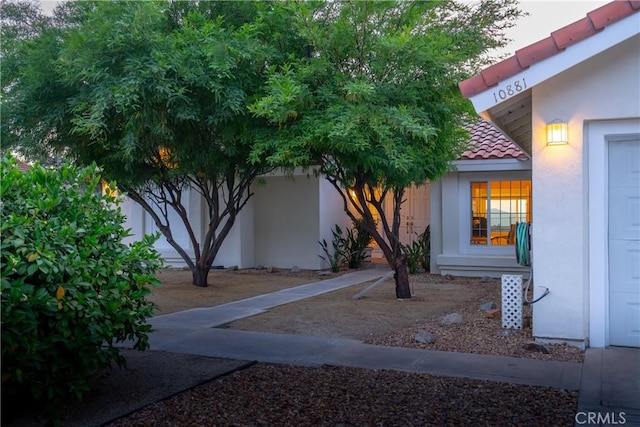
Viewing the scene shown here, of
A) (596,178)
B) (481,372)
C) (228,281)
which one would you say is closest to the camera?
(481,372)

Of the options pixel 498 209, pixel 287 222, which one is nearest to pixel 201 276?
pixel 287 222

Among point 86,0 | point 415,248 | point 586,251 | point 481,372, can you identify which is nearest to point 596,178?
point 586,251

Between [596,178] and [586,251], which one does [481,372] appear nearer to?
[586,251]

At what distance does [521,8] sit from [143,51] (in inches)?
425

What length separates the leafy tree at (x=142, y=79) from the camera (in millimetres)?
7922

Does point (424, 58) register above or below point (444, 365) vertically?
above

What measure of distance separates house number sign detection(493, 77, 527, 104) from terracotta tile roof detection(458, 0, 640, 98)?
0.10m

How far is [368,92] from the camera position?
757 centimetres

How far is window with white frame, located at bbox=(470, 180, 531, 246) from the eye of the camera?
1455 centimetres

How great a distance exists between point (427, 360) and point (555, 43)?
362cm

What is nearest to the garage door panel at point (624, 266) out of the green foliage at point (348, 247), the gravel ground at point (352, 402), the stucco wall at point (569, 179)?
the stucco wall at point (569, 179)

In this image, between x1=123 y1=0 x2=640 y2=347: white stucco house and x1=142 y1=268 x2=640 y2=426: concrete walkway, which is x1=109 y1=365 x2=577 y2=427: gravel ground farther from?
x1=123 y1=0 x2=640 y2=347: white stucco house

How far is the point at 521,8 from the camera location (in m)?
15.4

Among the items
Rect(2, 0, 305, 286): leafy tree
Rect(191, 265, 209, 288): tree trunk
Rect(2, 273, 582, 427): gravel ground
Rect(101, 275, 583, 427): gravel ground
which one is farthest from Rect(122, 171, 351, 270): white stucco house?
Rect(101, 275, 583, 427): gravel ground
